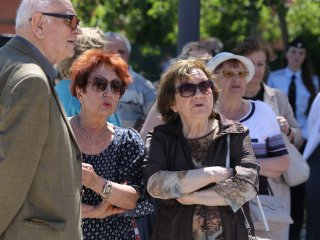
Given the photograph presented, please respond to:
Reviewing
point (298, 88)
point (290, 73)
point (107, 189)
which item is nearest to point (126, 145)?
point (107, 189)

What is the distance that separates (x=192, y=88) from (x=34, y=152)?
56.3 inches

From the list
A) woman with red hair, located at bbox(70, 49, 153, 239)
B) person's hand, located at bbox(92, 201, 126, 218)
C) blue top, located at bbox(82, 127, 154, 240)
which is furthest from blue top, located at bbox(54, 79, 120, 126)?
person's hand, located at bbox(92, 201, 126, 218)

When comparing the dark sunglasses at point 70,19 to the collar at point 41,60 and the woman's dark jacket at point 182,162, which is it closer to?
the collar at point 41,60

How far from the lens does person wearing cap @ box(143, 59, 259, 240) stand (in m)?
3.90

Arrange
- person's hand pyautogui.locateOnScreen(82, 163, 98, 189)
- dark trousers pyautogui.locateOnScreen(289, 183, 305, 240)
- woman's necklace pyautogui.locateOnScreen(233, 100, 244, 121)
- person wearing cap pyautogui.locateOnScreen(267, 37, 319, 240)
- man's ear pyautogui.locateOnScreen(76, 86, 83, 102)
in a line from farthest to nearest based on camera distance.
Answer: person wearing cap pyautogui.locateOnScreen(267, 37, 319, 240) → dark trousers pyautogui.locateOnScreen(289, 183, 305, 240) → woman's necklace pyautogui.locateOnScreen(233, 100, 244, 121) → man's ear pyautogui.locateOnScreen(76, 86, 83, 102) → person's hand pyautogui.locateOnScreen(82, 163, 98, 189)

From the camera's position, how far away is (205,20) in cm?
1645

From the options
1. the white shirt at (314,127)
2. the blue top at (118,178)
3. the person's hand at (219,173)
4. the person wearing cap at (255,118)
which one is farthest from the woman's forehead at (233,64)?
the white shirt at (314,127)

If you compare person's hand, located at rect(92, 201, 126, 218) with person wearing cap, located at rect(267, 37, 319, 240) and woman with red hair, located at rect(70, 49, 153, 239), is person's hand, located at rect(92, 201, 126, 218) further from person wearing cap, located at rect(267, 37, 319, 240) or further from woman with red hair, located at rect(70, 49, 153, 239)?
person wearing cap, located at rect(267, 37, 319, 240)

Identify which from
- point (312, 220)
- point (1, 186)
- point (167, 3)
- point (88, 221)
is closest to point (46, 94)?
point (1, 186)

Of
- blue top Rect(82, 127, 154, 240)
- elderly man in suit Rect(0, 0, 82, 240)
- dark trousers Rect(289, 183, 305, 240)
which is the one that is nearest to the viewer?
elderly man in suit Rect(0, 0, 82, 240)

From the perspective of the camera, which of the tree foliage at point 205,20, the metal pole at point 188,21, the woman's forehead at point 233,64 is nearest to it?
the woman's forehead at point 233,64

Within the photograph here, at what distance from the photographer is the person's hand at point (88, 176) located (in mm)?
3812

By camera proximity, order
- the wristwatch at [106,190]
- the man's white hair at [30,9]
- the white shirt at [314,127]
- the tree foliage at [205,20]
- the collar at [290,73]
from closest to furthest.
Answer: the man's white hair at [30,9], the wristwatch at [106,190], the white shirt at [314,127], the collar at [290,73], the tree foliage at [205,20]

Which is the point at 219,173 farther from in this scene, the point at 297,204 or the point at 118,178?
the point at 297,204
